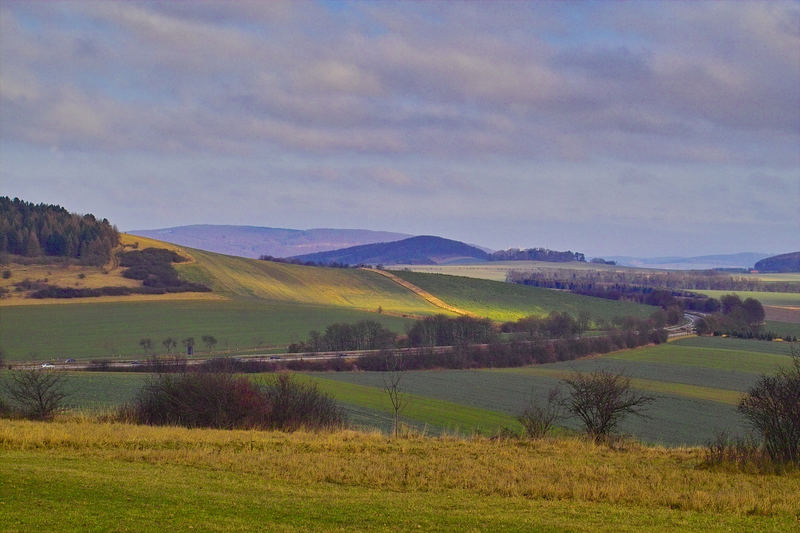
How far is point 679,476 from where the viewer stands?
1884cm

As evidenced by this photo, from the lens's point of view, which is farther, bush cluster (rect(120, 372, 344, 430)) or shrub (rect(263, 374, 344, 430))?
shrub (rect(263, 374, 344, 430))

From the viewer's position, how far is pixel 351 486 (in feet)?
54.7

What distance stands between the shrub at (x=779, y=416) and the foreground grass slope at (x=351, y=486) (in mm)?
1643

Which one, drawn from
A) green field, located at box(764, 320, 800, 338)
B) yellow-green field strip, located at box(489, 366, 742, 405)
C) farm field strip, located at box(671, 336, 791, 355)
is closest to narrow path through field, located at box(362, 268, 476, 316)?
farm field strip, located at box(671, 336, 791, 355)

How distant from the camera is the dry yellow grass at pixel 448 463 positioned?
16.4 metres

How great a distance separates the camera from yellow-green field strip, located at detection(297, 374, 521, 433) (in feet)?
140

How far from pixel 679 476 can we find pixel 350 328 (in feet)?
223

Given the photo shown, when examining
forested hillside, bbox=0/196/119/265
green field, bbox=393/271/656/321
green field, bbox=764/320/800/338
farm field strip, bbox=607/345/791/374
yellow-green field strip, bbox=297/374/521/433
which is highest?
forested hillside, bbox=0/196/119/265

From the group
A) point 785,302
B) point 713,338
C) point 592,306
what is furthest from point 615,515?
point 785,302

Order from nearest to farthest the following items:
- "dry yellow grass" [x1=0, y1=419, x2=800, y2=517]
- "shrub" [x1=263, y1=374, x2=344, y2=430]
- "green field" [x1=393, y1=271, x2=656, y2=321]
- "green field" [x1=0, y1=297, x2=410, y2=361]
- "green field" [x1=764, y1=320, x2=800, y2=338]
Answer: "dry yellow grass" [x1=0, y1=419, x2=800, y2=517] < "shrub" [x1=263, y1=374, x2=344, y2=430] < "green field" [x1=0, y1=297, x2=410, y2=361] < "green field" [x1=764, y1=320, x2=800, y2=338] < "green field" [x1=393, y1=271, x2=656, y2=321]

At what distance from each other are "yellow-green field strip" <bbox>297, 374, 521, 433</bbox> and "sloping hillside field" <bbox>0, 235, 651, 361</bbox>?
27.2 metres

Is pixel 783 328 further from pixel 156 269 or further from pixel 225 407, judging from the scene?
pixel 225 407

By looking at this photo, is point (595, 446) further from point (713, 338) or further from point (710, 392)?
point (713, 338)

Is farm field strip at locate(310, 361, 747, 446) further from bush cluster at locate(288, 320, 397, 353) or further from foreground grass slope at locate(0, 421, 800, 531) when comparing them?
foreground grass slope at locate(0, 421, 800, 531)
